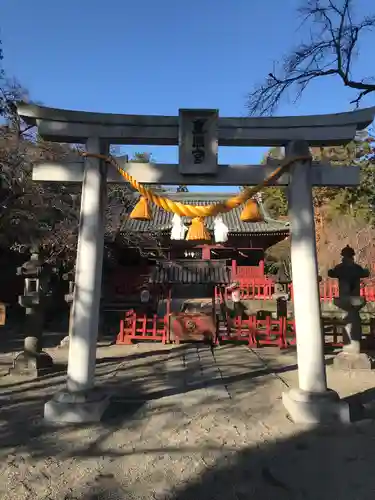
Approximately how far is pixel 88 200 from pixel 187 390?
128 inches

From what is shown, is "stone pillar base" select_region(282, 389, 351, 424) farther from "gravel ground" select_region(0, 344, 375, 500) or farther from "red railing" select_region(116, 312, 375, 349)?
"red railing" select_region(116, 312, 375, 349)

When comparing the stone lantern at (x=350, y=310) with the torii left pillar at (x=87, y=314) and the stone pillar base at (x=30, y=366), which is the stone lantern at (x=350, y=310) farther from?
the stone pillar base at (x=30, y=366)

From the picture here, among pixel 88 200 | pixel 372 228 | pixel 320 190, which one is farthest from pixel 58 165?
pixel 320 190

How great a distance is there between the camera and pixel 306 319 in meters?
4.46

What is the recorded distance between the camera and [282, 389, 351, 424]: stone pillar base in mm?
4195

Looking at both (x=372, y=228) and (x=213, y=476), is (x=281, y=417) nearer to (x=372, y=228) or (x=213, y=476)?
(x=213, y=476)

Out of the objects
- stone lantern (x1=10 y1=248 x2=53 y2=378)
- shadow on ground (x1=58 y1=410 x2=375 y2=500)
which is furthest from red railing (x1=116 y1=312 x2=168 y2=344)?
shadow on ground (x1=58 y1=410 x2=375 y2=500)

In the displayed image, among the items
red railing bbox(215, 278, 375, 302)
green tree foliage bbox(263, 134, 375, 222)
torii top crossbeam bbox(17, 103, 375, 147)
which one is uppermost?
green tree foliage bbox(263, 134, 375, 222)

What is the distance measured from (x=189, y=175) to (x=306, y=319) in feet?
7.84

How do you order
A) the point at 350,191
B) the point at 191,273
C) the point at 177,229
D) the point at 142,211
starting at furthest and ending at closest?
the point at 350,191, the point at 191,273, the point at 177,229, the point at 142,211

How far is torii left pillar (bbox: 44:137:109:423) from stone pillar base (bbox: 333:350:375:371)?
5002mm

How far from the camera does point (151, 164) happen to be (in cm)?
494

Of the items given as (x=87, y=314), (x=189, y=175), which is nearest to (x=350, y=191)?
(x=189, y=175)

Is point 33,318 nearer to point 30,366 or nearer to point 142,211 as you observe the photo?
point 30,366
